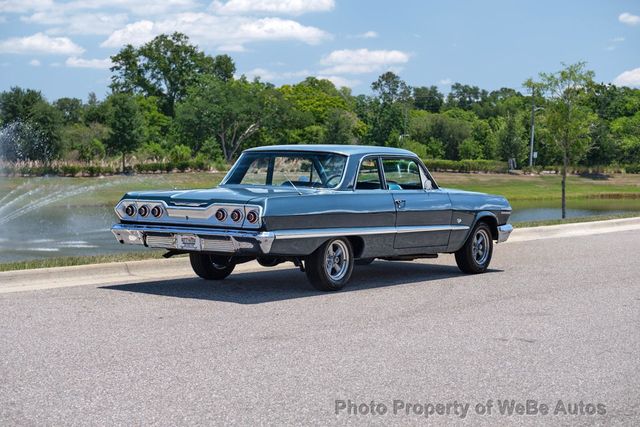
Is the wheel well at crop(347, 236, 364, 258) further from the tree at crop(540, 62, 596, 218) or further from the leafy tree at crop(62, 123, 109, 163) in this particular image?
the leafy tree at crop(62, 123, 109, 163)

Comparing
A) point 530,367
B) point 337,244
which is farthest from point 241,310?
point 530,367

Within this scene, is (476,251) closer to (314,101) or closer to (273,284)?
(273,284)

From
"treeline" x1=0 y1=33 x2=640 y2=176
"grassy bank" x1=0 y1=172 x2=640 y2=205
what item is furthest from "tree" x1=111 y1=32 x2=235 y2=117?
"grassy bank" x1=0 y1=172 x2=640 y2=205

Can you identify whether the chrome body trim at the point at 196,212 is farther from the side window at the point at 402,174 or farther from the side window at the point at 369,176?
the side window at the point at 402,174

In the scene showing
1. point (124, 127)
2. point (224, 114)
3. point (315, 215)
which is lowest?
point (315, 215)

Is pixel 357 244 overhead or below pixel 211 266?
overhead

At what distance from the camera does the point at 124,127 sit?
65.5 meters

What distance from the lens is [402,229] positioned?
12398 millimetres

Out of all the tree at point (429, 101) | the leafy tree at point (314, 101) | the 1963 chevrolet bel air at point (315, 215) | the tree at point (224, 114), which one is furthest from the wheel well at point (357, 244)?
the tree at point (429, 101)

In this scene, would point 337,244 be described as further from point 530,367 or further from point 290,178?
point 530,367

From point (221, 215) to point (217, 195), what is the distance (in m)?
0.36

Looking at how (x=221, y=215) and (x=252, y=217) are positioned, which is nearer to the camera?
(x=252, y=217)

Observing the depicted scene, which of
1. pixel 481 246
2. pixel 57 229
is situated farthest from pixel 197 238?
pixel 57 229

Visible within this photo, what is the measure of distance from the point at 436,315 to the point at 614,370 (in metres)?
2.70
